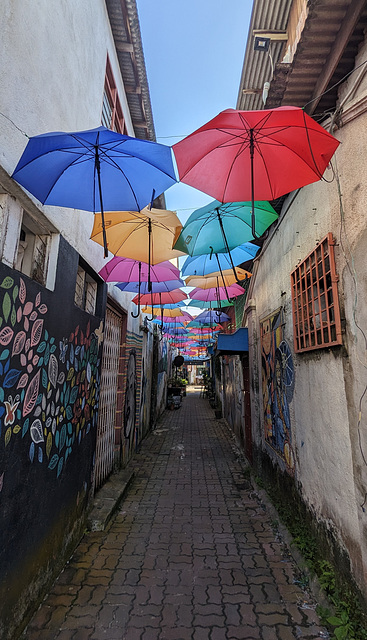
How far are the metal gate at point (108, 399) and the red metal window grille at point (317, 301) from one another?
10.7ft

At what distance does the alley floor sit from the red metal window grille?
251 centimetres

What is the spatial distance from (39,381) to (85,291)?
1892mm

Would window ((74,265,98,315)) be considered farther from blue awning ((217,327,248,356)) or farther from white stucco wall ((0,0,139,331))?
blue awning ((217,327,248,356))

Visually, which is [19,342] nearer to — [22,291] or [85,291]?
[22,291]

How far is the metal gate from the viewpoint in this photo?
17.4 feet

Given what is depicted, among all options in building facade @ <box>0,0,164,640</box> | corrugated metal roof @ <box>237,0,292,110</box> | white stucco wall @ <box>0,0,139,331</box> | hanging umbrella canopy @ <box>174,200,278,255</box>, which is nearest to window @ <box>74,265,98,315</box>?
building facade @ <box>0,0,164,640</box>

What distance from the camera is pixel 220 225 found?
4242 millimetres

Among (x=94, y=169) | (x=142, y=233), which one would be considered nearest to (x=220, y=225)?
(x=142, y=233)

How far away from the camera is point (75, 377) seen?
373 cm

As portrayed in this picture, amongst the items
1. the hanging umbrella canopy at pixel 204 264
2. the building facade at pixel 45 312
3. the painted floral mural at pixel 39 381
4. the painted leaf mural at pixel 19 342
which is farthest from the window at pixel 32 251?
the hanging umbrella canopy at pixel 204 264

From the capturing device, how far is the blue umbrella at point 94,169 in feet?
7.41

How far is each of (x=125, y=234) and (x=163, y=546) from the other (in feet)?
13.9

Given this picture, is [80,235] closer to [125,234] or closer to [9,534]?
[125,234]

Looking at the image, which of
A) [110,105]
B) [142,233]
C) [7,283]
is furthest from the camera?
[110,105]
